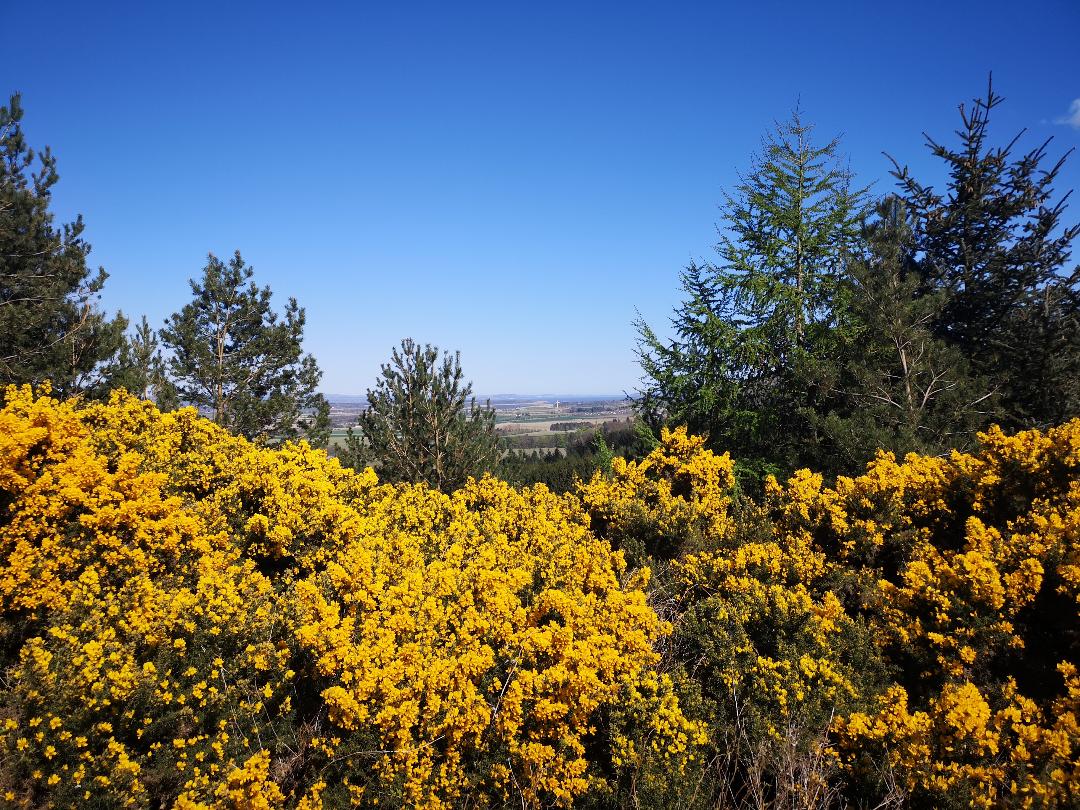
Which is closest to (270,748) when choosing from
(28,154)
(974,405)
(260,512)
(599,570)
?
(260,512)

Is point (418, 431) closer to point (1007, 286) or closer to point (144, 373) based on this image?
point (144, 373)

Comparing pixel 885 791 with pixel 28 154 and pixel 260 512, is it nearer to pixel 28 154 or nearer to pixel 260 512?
pixel 260 512

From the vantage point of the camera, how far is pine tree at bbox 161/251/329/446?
1597 centimetres

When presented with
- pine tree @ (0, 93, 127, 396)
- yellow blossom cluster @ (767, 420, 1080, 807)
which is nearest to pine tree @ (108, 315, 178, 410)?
pine tree @ (0, 93, 127, 396)

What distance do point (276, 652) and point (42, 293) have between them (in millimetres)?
14174

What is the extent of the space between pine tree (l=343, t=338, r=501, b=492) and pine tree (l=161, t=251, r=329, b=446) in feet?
11.0

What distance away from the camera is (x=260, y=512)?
5895mm

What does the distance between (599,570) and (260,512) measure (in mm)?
3547

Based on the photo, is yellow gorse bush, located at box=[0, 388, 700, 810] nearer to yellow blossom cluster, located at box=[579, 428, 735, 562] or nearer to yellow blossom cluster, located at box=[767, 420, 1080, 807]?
yellow blossom cluster, located at box=[579, 428, 735, 562]

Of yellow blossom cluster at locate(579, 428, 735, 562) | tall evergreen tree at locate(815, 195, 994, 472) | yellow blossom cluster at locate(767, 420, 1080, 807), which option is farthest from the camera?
tall evergreen tree at locate(815, 195, 994, 472)

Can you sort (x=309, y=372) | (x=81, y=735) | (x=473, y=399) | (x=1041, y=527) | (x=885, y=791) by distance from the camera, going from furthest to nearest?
1. (x=309, y=372)
2. (x=473, y=399)
3. (x=1041, y=527)
4. (x=885, y=791)
5. (x=81, y=735)

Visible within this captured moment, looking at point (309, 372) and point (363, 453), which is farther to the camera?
point (309, 372)

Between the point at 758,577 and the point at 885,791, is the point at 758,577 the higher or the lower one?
the higher one

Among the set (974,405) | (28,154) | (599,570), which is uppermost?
(28,154)
